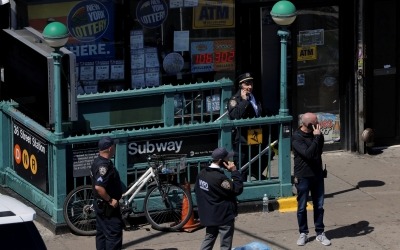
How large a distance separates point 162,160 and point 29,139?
5.95ft

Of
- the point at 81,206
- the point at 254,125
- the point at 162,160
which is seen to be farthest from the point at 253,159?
the point at 81,206

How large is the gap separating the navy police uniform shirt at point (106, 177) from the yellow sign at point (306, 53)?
6014 millimetres

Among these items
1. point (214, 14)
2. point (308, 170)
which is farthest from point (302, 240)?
point (214, 14)

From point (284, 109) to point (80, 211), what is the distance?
3059 millimetres

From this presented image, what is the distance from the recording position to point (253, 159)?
13.5m

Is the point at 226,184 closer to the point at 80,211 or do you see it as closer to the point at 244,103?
the point at 80,211

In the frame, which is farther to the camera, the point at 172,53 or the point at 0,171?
the point at 172,53

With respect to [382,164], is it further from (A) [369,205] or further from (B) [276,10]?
(B) [276,10]

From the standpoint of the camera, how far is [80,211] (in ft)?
41.0

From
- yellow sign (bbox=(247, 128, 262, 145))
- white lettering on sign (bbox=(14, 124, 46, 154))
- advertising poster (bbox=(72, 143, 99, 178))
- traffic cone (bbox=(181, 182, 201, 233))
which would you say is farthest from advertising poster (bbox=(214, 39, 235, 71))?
advertising poster (bbox=(72, 143, 99, 178))

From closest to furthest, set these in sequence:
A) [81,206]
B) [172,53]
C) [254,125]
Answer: [81,206], [254,125], [172,53]

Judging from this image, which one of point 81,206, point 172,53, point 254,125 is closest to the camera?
point 81,206

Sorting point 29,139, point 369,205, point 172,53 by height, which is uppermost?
point 172,53

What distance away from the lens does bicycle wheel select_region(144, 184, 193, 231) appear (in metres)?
12.7
